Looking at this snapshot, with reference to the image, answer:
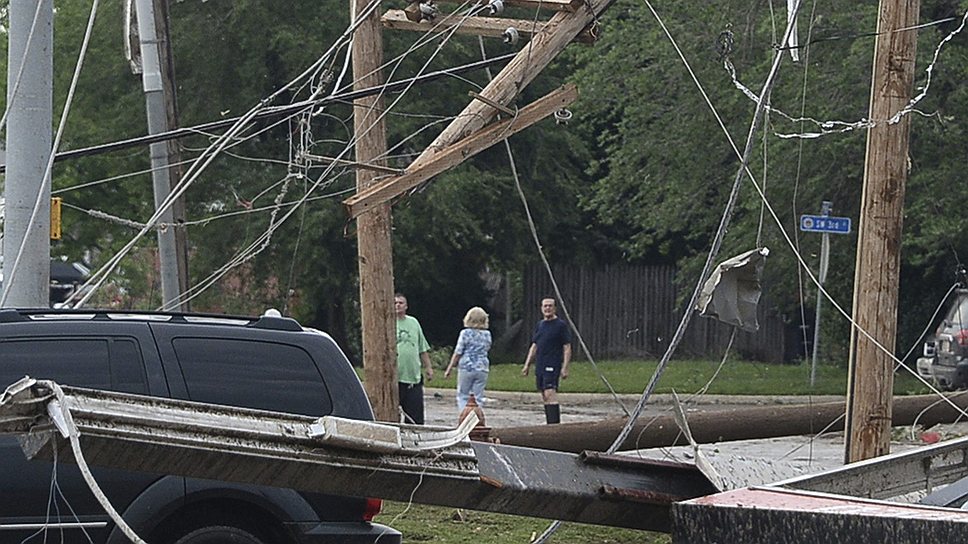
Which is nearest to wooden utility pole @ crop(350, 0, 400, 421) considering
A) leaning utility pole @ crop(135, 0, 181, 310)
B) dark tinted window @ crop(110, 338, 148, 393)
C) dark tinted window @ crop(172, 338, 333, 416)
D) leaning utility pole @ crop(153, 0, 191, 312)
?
leaning utility pole @ crop(135, 0, 181, 310)

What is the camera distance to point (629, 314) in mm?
37188

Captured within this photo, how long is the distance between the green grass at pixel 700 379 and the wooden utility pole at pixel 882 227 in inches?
522

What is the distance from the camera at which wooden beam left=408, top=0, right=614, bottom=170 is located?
37.0 feet

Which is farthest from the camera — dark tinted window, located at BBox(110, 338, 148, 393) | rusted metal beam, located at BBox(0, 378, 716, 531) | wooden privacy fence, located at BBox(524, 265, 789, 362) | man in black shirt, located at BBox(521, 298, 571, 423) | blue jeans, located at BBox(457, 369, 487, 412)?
wooden privacy fence, located at BBox(524, 265, 789, 362)

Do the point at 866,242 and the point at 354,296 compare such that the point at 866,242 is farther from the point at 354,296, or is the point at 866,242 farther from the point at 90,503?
the point at 354,296

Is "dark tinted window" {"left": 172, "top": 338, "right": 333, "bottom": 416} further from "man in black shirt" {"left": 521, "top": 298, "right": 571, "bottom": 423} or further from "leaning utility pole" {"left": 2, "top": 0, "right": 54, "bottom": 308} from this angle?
"man in black shirt" {"left": 521, "top": 298, "right": 571, "bottom": 423}

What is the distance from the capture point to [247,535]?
809 centimetres

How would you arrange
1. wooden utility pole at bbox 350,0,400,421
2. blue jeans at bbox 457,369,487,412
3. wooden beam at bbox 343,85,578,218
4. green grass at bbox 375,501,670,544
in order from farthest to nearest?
blue jeans at bbox 457,369,487,412, wooden utility pole at bbox 350,0,400,421, green grass at bbox 375,501,670,544, wooden beam at bbox 343,85,578,218

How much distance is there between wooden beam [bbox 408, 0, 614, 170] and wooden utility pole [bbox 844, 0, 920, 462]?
7.11 ft

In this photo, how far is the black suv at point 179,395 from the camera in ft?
25.6

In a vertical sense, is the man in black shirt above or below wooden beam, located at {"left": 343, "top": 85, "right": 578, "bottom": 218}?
below

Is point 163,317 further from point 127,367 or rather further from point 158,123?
point 158,123

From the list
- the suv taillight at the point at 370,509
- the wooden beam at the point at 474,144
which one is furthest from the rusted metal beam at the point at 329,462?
the wooden beam at the point at 474,144

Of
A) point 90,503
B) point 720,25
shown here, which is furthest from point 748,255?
point 720,25
